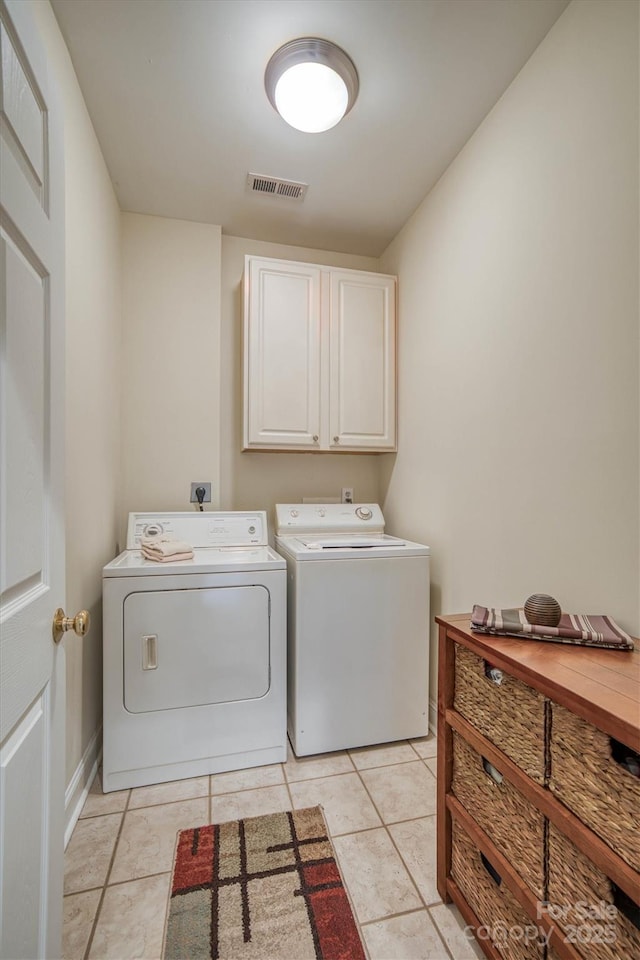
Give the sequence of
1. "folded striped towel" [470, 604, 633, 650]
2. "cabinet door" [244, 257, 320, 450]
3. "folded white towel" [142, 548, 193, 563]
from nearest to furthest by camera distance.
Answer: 1. "folded striped towel" [470, 604, 633, 650]
2. "folded white towel" [142, 548, 193, 563]
3. "cabinet door" [244, 257, 320, 450]

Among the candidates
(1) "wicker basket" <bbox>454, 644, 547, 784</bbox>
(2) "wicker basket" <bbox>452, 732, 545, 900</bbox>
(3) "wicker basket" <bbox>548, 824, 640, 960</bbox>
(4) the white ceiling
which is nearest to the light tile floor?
(2) "wicker basket" <bbox>452, 732, 545, 900</bbox>

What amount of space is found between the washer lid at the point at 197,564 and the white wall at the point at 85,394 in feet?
0.41

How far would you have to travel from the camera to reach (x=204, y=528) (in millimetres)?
2312

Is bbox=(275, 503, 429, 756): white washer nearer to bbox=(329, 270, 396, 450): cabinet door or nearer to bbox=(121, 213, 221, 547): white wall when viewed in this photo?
bbox=(329, 270, 396, 450): cabinet door

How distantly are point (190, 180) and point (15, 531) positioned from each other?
2.11 m

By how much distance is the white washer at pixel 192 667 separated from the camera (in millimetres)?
1736

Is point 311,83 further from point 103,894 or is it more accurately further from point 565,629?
point 103,894

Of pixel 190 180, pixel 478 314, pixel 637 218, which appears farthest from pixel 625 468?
pixel 190 180

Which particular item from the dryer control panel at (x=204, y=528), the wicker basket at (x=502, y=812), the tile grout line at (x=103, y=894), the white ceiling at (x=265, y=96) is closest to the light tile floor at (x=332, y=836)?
the tile grout line at (x=103, y=894)

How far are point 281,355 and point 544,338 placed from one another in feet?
4.47

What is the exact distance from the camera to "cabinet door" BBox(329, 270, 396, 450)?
248cm

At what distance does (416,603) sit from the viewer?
2051mm

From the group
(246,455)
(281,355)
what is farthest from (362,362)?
(246,455)

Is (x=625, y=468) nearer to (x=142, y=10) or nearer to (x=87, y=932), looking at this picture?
(x=87, y=932)
